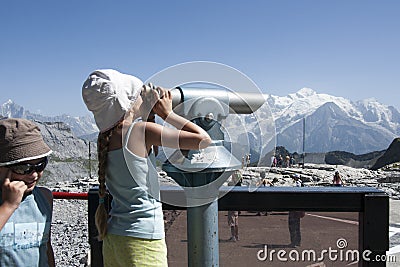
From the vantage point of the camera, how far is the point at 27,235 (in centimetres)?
157

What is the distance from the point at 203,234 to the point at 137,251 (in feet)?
0.72

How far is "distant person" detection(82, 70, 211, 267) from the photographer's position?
141 cm

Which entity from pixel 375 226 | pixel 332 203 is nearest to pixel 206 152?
pixel 332 203

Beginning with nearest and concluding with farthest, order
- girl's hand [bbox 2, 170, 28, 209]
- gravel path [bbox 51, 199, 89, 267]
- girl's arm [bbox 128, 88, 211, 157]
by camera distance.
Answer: girl's arm [bbox 128, 88, 211, 157] → girl's hand [bbox 2, 170, 28, 209] → gravel path [bbox 51, 199, 89, 267]

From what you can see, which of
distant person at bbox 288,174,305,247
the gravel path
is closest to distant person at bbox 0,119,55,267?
distant person at bbox 288,174,305,247

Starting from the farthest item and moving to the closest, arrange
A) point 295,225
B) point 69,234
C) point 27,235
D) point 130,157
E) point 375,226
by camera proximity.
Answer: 1. point 69,234
2. point 295,225
3. point 375,226
4. point 27,235
5. point 130,157

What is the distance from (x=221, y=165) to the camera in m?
1.39

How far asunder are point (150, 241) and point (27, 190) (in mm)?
447

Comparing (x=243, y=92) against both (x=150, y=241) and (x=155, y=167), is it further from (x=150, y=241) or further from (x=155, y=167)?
(x=150, y=241)

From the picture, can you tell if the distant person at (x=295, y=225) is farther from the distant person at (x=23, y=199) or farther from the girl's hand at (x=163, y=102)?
the distant person at (x=23, y=199)

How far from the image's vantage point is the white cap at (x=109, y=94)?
1.41 m

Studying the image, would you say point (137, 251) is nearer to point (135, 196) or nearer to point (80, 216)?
point (135, 196)

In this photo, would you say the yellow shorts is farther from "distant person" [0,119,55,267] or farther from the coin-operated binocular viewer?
"distant person" [0,119,55,267]

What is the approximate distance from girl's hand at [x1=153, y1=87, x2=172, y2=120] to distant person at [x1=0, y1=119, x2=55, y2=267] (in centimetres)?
44
